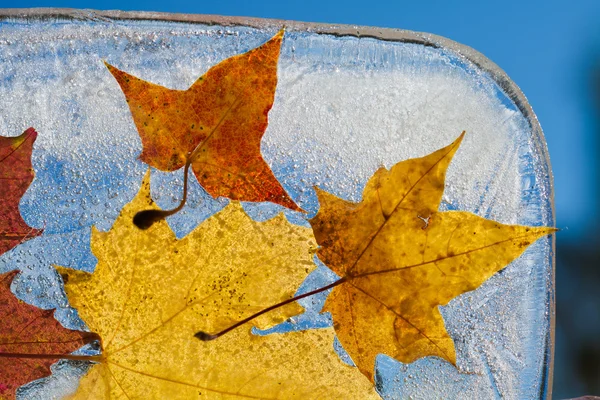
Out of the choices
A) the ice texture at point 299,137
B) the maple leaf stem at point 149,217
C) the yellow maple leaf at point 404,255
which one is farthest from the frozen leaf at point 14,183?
the yellow maple leaf at point 404,255

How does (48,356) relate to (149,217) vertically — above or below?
below

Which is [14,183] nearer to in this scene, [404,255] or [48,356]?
[48,356]

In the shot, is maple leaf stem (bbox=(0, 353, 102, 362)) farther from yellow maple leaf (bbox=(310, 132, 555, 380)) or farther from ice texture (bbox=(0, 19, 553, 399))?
yellow maple leaf (bbox=(310, 132, 555, 380))

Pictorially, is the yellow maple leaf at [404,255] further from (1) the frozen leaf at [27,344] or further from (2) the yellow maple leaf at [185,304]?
(1) the frozen leaf at [27,344]

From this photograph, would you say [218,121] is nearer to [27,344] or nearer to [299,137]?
[299,137]

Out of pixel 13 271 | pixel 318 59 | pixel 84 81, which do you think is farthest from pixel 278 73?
pixel 13 271

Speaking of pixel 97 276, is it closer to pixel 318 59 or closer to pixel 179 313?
pixel 179 313

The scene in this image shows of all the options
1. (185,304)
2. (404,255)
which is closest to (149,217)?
(185,304)
